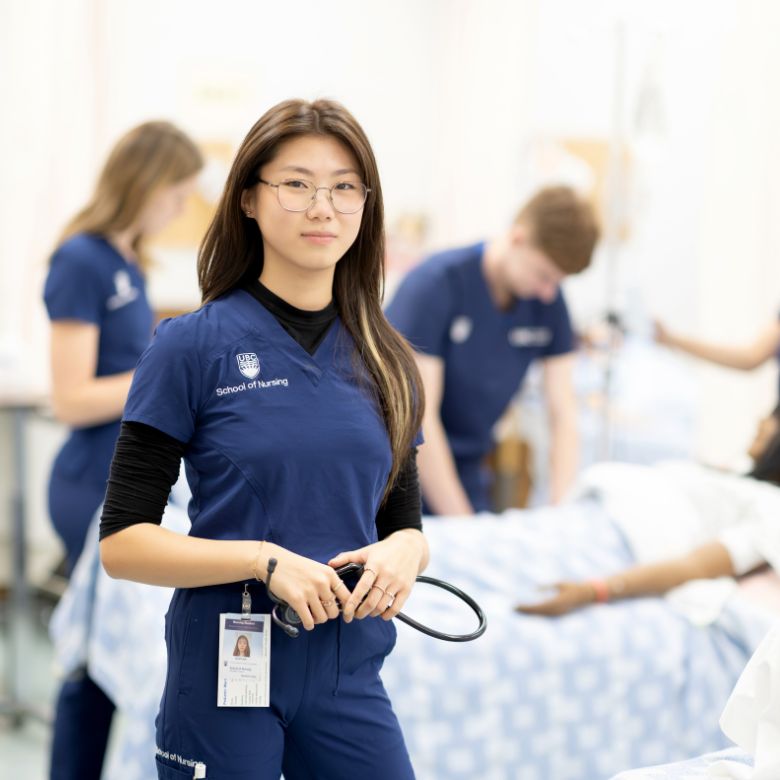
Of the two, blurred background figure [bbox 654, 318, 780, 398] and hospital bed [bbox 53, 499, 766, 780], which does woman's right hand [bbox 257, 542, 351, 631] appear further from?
blurred background figure [bbox 654, 318, 780, 398]

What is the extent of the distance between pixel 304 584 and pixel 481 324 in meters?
1.56

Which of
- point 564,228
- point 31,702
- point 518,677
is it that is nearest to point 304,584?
point 518,677

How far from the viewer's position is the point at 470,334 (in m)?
2.51

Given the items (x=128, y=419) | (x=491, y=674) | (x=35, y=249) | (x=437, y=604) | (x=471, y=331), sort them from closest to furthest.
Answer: (x=128, y=419) → (x=491, y=674) → (x=437, y=604) → (x=471, y=331) → (x=35, y=249)

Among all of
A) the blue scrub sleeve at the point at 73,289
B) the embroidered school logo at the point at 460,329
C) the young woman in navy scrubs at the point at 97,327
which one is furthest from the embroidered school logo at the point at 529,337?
the blue scrub sleeve at the point at 73,289

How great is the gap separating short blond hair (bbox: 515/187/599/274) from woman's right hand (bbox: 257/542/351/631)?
1425mm

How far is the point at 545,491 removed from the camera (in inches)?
163

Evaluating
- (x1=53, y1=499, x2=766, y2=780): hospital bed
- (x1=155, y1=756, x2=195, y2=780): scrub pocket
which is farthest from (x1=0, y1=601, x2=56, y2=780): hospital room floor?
(x1=155, y1=756, x2=195, y2=780): scrub pocket

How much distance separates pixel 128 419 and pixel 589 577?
1542 millimetres

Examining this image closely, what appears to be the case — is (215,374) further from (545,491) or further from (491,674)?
(545,491)

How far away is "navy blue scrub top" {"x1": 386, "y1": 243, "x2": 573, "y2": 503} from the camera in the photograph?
247cm

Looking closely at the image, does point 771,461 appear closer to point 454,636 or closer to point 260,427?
point 454,636

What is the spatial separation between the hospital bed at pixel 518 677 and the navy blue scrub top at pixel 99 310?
0.17 meters

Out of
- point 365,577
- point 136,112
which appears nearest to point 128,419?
point 365,577
